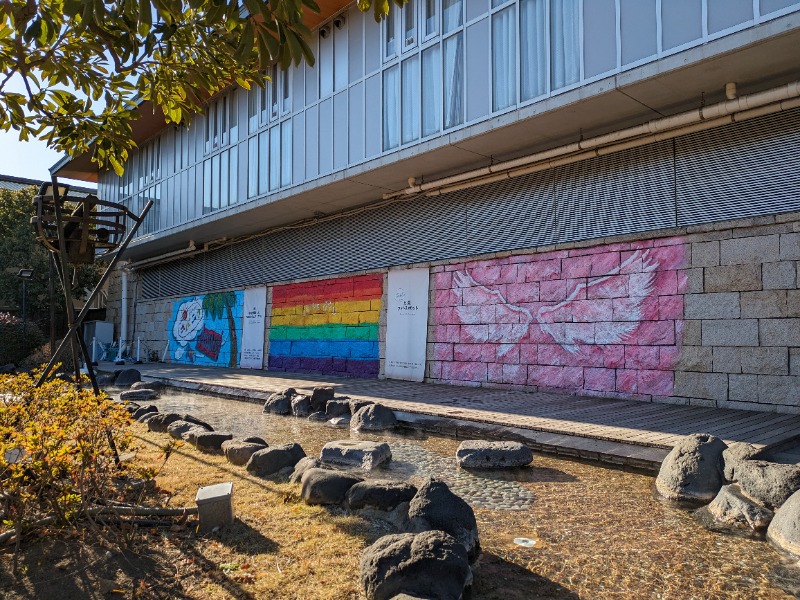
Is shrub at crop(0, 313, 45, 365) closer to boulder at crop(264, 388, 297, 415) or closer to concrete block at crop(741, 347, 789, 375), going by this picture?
boulder at crop(264, 388, 297, 415)

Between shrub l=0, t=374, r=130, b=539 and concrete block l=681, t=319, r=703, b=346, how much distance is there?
8.14 m

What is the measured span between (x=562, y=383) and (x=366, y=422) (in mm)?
4223

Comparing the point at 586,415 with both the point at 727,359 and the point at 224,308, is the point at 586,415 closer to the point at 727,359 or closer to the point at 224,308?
the point at 727,359

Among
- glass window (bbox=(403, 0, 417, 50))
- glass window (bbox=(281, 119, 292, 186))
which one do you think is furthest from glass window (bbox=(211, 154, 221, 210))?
glass window (bbox=(403, 0, 417, 50))

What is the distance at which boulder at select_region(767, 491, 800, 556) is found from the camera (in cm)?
365

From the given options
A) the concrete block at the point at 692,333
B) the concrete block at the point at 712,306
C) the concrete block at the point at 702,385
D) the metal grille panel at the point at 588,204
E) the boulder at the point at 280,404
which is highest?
the metal grille panel at the point at 588,204

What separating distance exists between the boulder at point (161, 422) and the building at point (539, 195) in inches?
169

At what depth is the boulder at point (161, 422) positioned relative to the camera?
742 cm

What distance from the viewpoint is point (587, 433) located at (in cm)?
655

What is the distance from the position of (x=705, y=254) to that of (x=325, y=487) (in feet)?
24.1

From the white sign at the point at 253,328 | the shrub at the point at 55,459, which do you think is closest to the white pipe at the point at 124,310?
the white sign at the point at 253,328

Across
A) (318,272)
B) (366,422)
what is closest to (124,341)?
(318,272)

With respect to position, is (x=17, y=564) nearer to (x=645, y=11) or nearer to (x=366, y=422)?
(x=366, y=422)

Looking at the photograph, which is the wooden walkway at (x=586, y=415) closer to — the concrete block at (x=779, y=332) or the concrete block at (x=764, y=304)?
the concrete block at (x=779, y=332)
